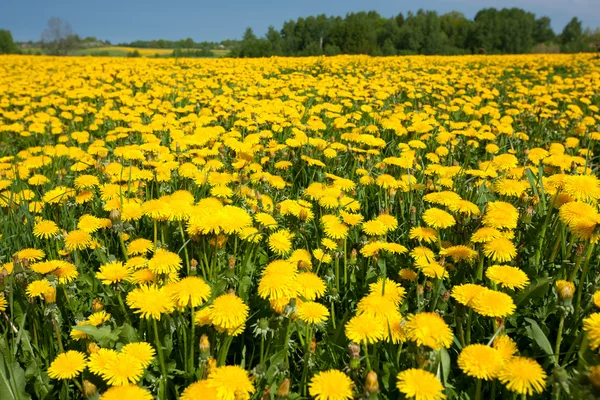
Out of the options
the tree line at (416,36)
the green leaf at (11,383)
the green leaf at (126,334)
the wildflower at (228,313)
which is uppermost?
the tree line at (416,36)

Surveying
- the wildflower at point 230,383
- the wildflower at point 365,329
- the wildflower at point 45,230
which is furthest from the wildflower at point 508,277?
the wildflower at point 45,230

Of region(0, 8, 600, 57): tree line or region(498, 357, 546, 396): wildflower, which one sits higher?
region(0, 8, 600, 57): tree line

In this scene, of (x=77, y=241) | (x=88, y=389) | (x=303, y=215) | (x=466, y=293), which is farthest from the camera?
(x=303, y=215)

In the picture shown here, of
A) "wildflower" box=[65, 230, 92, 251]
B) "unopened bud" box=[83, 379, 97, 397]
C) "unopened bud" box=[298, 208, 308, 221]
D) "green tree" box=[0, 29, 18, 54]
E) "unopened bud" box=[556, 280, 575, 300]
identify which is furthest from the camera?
"green tree" box=[0, 29, 18, 54]

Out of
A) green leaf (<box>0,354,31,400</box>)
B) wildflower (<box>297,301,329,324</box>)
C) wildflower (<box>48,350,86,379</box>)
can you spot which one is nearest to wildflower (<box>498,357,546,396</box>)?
wildflower (<box>297,301,329,324</box>)

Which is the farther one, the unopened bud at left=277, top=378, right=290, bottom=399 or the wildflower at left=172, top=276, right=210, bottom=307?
the wildflower at left=172, top=276, right=210, bottom=307

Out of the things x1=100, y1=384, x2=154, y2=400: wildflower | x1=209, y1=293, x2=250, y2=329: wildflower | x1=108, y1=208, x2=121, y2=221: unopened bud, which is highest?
x1=108, y1=208, x2=121, y2=221: unopened bud

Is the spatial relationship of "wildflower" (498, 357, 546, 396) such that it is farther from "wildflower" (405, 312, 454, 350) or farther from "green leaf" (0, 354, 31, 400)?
"green leaf" (0, 354, 31, 400)

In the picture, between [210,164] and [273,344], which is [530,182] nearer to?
[273,344]

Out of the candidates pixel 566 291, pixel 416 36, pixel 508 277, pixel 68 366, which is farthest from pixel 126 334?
pixel 416 36

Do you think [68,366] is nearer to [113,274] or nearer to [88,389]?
[88,389]

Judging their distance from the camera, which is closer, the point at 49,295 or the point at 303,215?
the point at 49,295

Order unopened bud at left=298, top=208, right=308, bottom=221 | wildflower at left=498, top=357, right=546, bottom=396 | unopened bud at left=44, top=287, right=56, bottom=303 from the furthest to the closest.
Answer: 1. unopened bud at left=298, top=208, right=308, bottom=221
2. unopened bud at left=44, top=287, right=56, bottom=303
3. wildflower at left=498, top=357, right=546, bottom=396

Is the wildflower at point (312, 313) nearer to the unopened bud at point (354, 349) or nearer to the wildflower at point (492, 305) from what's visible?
the unopened bud at point (354, 349)
